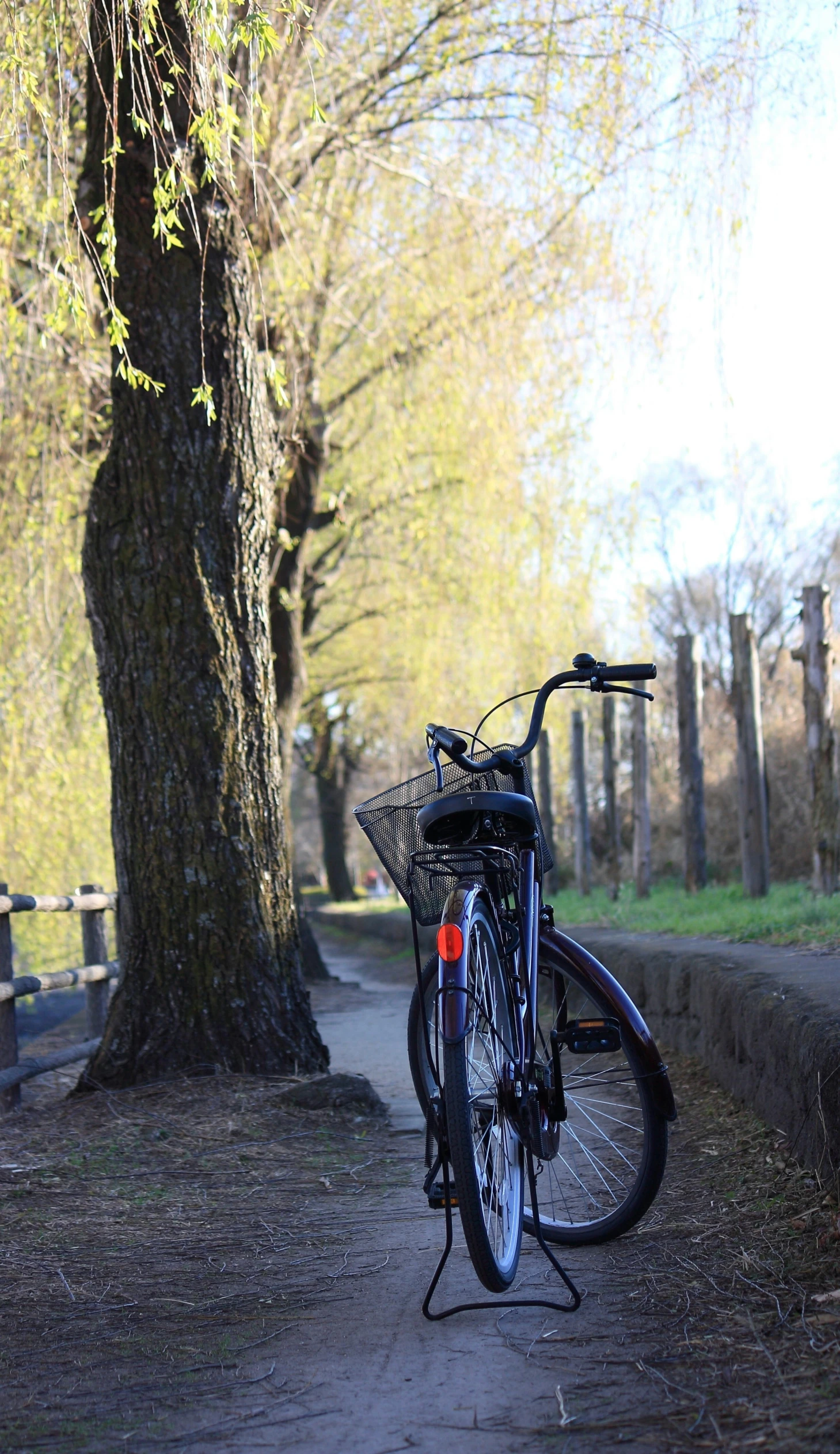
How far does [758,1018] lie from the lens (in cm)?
402

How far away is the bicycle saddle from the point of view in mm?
2840

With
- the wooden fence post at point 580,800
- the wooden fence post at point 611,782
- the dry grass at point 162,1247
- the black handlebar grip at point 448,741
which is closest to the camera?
the dry grass at point 162,1247

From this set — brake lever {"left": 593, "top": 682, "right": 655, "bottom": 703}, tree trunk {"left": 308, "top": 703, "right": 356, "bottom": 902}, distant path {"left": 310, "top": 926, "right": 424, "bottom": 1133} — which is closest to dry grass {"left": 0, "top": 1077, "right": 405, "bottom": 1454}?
distant path {"left": 310, "top": 926, "right": 424, "bottom": 1133}

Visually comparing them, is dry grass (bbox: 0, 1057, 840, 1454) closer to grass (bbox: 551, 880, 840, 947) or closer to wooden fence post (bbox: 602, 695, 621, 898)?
grass (bbox: 551, 880, 840, 947)

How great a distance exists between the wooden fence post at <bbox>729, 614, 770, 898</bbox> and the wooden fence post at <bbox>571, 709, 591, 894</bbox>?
4072mm

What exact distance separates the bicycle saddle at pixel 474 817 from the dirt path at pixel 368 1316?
3.38ft

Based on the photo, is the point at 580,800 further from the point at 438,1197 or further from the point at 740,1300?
the point at 740,1300

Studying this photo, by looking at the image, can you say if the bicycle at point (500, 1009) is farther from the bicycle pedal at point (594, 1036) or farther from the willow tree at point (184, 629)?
the willow tree at point (184, 629)

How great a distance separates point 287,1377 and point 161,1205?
5.21 feet

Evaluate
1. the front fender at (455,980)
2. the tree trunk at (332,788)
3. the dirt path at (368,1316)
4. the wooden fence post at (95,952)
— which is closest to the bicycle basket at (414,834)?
the front fender at (455,980)

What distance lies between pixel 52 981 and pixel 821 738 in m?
4.56

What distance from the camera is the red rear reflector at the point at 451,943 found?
104 inches

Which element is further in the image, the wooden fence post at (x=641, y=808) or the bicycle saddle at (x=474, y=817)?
the wooden fence post at (x=641, y=808)

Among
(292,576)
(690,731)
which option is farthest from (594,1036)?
(292,576)
